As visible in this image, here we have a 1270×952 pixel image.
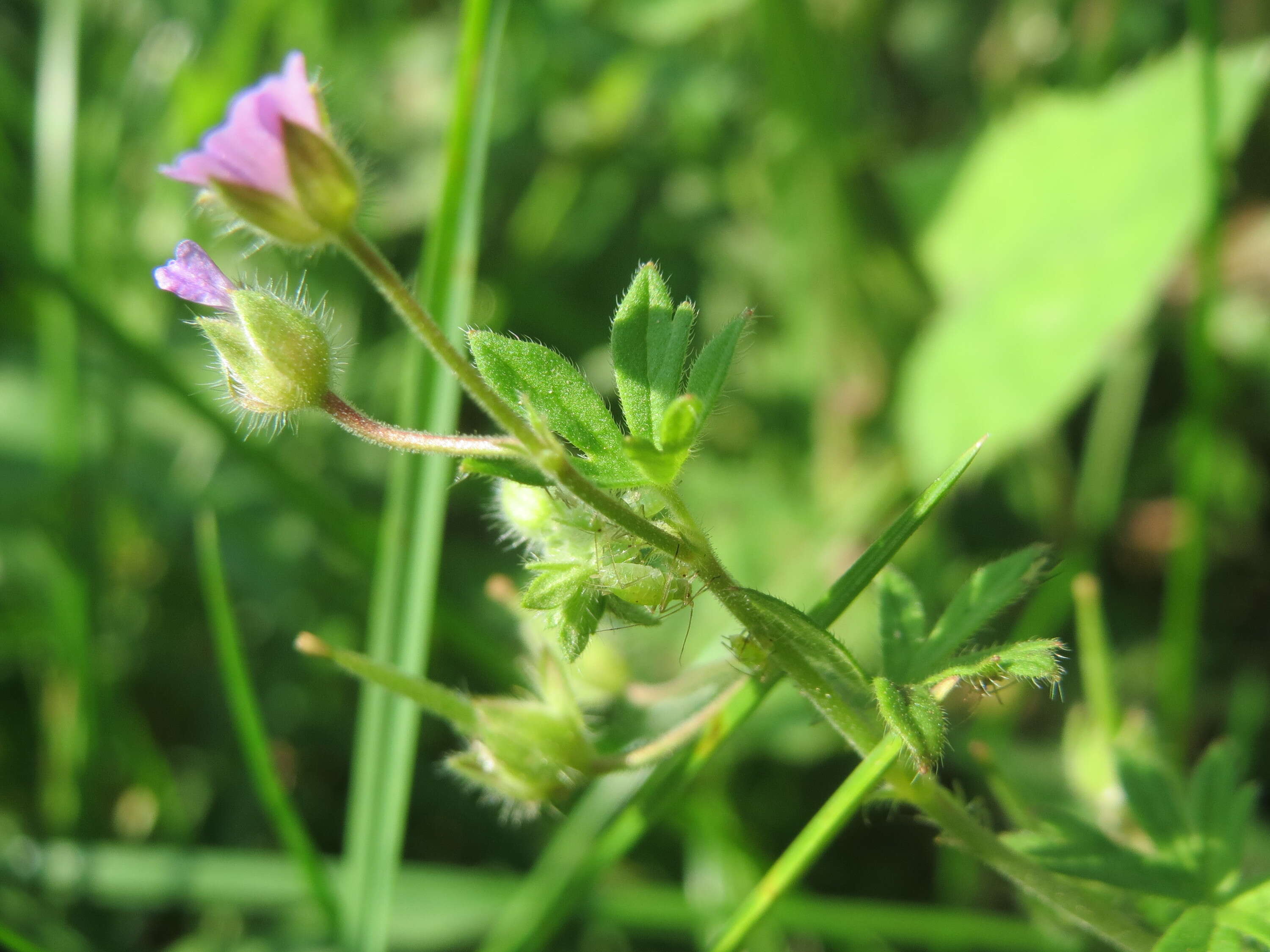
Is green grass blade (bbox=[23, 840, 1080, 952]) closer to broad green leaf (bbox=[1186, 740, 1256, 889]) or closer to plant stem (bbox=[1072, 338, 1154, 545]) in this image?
broad green leaf (bbox=[1186, 740, 1256, 889])

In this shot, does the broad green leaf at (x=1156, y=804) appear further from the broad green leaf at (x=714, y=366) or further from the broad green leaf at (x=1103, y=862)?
the broad green leaf at (x=714, y=366)

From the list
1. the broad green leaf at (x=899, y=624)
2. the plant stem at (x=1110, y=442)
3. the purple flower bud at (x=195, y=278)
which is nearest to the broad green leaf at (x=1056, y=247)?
the plant stem at (x=1110, y=442)

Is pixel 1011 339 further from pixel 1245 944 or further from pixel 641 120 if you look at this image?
pixel 1245 944

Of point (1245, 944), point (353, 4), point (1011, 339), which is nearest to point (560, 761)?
point (1245, 944)

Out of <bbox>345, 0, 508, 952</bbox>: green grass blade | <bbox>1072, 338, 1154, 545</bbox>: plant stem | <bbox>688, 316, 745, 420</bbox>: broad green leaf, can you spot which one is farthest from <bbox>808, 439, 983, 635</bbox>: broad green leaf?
<bbox>1072, 338, 1154, 545</bbox>: plant stem

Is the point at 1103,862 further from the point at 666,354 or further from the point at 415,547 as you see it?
the point at 415,547

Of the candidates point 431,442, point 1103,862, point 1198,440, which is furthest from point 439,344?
point 1198,440
